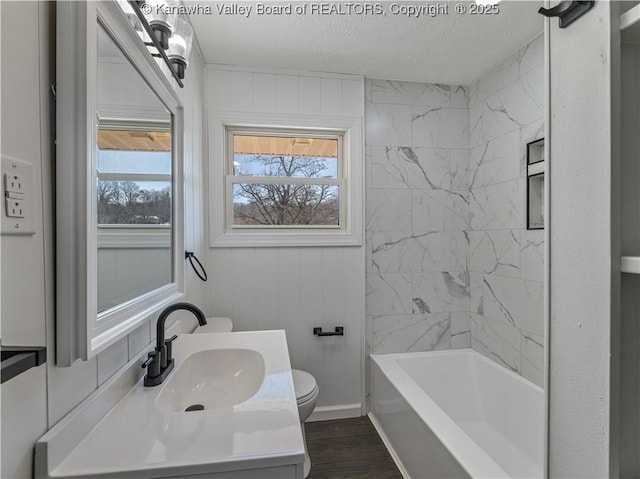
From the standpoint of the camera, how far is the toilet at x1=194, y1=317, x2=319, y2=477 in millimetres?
1646

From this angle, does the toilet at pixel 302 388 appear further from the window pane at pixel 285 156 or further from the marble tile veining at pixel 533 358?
the marble tile veining at pixel 533 358

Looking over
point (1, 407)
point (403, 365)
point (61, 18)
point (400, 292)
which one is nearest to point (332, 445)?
point (403, 365)

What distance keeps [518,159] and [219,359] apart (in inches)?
82.1

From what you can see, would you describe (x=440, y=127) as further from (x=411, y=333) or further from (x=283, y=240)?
(x=411, y=333)

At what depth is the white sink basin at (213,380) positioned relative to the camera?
1043 mm

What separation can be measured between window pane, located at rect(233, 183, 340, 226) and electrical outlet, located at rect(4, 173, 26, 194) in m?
1.70

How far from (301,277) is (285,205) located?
54 centimetres

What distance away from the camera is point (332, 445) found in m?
1.93

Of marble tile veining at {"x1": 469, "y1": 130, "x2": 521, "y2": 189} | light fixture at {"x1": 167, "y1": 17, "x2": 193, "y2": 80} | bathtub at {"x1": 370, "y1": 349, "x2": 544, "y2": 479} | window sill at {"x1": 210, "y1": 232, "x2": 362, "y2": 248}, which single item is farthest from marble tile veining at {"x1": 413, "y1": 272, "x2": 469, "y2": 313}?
light fixture at {"x1": 167, "y1": 17, "x2": 193, "y2": 80}

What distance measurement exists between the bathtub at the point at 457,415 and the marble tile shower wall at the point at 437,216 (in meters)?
0.15

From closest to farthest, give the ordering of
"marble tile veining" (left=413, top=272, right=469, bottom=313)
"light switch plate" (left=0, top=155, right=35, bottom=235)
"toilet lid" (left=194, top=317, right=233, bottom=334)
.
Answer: "light switch plate" (left=0, top=155, right=35, bottom=235) → "toilet lid" (left=194, top=317, right=233, bottom=334) → "marble tile veining" (left=413, top=272, right=469, bottom=313)

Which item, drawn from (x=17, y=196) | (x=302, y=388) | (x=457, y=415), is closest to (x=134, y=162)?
(x=17, y=196)

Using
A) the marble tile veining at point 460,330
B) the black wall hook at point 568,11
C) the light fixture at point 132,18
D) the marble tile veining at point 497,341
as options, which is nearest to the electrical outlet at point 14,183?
the light fixture at point 132,18

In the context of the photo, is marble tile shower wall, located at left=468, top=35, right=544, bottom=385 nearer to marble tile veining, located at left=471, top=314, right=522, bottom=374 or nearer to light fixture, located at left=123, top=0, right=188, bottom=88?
marble tile veining, located at left=471, top=314, right=522, bottom=374
